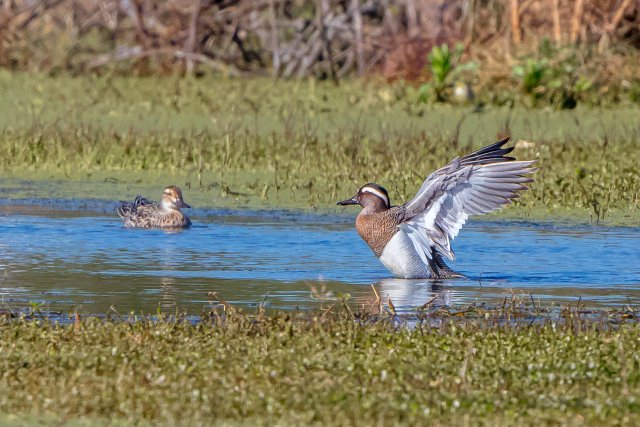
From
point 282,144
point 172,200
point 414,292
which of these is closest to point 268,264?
point 414,292

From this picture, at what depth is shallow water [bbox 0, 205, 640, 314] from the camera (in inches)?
321

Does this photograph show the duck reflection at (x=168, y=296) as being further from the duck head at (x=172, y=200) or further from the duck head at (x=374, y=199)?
the duck head at (x=172, y=200)

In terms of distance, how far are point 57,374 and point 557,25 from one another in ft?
47.0

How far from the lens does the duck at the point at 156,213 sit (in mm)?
11117

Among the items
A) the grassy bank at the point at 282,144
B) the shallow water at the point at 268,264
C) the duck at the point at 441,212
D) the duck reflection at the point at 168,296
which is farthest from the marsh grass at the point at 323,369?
the grassy bank at the point at 282,144

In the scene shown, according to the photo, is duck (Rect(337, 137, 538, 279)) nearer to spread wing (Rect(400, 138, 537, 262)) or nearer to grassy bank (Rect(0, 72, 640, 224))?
spread wing (Rect(400, 138, 537, 262))

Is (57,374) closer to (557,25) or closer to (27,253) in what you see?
(27,253)

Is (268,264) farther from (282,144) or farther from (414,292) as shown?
(282,144)

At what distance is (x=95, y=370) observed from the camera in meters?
5.95

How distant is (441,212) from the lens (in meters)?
9.23

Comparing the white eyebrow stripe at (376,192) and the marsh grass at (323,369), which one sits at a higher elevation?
the white eyebrow stripe at (376,192)

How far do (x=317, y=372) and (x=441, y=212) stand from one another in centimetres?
341

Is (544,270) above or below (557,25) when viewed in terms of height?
below

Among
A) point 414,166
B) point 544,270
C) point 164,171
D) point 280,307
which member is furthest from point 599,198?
point 280,307
